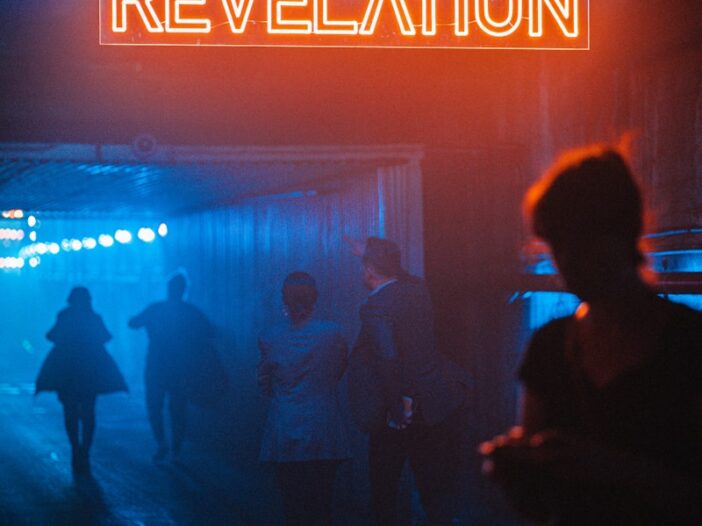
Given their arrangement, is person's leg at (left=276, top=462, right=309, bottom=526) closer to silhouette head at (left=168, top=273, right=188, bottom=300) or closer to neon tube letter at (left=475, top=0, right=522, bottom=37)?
neon tube letter at (left=475, top=0, right=522, bottom=37)

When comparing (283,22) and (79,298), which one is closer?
(283,22)

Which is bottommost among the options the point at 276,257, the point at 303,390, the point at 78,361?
the point at 78,361

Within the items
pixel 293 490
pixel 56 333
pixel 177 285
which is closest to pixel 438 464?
pixel 293 490

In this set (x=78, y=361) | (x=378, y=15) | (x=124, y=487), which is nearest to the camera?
(x=378, y=15)

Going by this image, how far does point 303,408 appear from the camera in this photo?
260 inches

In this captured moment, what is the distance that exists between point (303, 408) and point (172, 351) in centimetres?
533

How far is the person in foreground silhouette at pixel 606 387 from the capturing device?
7.62ft

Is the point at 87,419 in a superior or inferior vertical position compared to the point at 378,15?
inferior

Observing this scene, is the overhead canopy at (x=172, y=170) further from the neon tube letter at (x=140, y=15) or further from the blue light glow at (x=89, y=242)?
the blue light glow at (x=89, y=242)

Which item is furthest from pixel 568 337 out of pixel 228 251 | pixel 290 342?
pixel 228 251

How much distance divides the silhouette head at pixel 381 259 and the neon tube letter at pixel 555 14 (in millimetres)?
2491

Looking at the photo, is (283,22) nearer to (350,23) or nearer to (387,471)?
(350,23)

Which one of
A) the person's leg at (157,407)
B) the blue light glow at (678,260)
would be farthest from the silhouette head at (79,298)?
the blue light glow at (678,260)

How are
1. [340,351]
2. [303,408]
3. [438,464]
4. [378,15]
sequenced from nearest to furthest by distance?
[303,408] < [340,351] < [438,464] < [378,15]
